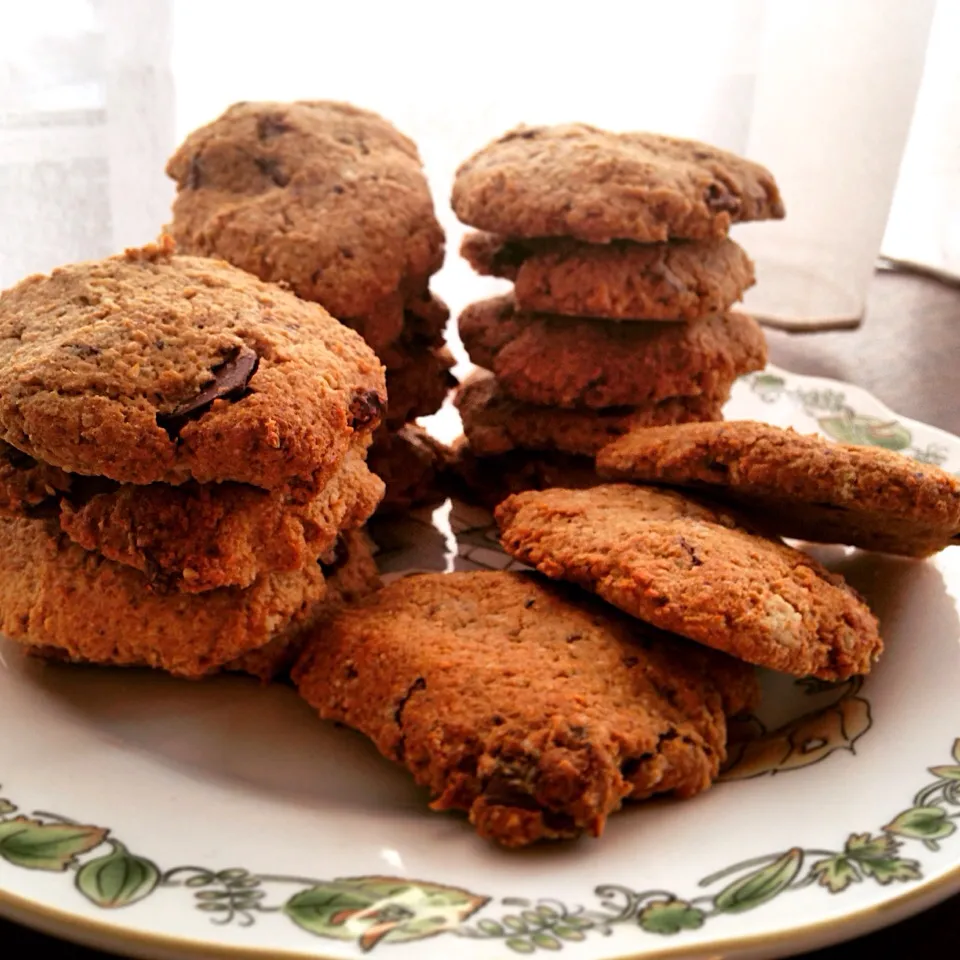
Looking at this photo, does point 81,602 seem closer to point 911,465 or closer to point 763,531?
point 763,531

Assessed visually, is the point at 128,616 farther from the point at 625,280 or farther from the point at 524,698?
the point at 625,280

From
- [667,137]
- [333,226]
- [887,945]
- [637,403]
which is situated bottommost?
[887,945]

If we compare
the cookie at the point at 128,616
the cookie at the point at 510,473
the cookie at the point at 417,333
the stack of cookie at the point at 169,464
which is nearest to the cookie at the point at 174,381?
the stack of cookie at the point at 169,464

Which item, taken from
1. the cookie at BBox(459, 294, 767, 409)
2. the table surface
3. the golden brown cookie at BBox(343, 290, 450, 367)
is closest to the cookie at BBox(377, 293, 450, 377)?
the golden brown cookie at BBox(343, 290, 450, 367)

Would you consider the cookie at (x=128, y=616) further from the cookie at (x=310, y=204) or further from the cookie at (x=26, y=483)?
the cookie at (x=310, y=204)

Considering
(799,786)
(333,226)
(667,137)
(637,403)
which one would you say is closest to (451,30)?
(667,137)

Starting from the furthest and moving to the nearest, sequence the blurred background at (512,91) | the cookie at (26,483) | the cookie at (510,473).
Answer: the blurred background at (512,91), the cookie at (510,473), the cookie at (26,483)
